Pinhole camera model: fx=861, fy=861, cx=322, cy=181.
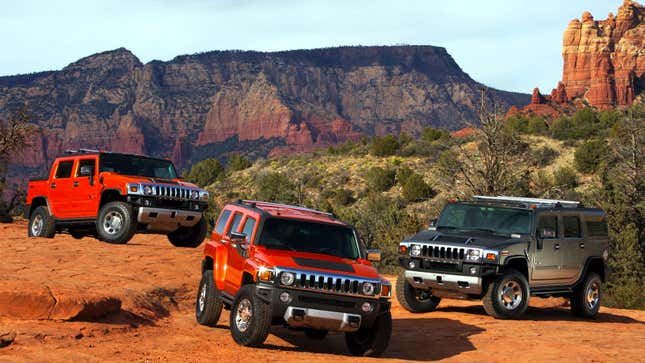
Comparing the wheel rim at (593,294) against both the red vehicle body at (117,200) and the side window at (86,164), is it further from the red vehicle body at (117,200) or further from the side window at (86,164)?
the side window at (86,164)

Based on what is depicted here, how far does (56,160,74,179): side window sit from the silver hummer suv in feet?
31.1

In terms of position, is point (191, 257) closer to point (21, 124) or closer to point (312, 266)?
point (312, 266)

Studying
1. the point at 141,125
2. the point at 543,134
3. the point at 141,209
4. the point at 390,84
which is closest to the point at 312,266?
the point at 141,209

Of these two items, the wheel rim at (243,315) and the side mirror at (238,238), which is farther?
the side mirror at (238,238)

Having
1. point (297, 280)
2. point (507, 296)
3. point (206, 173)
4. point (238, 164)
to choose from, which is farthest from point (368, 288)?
point (238, 164)

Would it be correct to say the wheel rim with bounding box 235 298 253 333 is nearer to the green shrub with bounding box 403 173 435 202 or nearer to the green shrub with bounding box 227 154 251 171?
the green shrub with bounding box 403 173 435 202

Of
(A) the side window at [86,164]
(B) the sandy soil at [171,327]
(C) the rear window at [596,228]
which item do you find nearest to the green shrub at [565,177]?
(C) the rear window at [596,228]

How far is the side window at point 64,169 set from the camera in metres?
21.3

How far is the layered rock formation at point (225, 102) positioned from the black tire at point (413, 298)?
5078 inches

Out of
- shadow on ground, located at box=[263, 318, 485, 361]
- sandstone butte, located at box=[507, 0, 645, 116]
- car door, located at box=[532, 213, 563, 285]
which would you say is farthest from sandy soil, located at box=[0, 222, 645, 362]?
sandstone butte, located at box=[507, 0, 645, 116]

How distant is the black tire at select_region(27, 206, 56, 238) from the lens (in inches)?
850

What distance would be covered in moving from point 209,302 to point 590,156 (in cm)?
4804

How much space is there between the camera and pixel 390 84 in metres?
186

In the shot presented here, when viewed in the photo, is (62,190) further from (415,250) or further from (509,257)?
(509,257)
